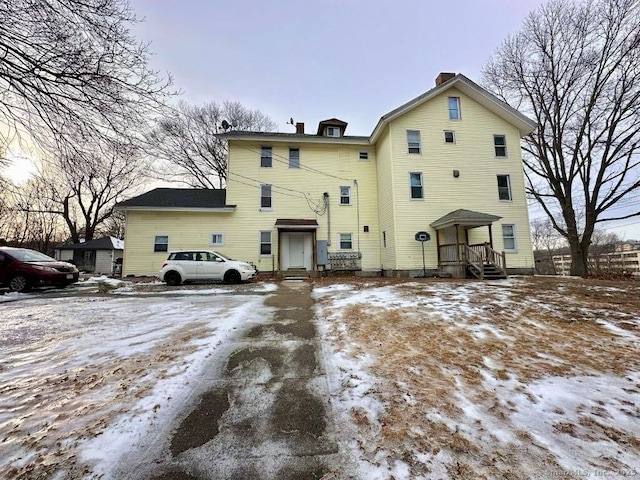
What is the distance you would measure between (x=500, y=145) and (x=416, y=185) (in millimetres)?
5619

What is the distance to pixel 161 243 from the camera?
583 inches

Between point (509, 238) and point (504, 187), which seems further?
point (504, 187)

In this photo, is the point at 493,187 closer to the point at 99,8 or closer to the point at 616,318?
the point at 616,318

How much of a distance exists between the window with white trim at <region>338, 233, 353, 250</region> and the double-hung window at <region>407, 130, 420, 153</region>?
571cm

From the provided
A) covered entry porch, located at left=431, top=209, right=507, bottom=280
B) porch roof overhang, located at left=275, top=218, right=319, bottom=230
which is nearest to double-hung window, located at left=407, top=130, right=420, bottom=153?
covered entry porch, located at left=431, top=209, right=507, bottom=280

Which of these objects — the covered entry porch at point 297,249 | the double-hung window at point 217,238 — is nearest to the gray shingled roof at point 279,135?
the covered entry porch at point 297,249

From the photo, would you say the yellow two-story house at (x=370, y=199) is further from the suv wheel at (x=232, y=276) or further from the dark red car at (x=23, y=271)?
the dark red car at (x=23, y=271)

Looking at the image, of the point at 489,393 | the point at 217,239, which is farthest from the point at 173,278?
the point at 489,393

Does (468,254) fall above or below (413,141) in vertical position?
below

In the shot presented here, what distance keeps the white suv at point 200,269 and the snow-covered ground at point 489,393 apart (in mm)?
7062

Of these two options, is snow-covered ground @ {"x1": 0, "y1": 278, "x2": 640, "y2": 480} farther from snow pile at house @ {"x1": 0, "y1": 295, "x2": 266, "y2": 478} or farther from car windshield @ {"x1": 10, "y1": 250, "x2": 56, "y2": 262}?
car windshield @ {"x1": 10, "y1": 250, "x2": 56, "y2": 262}

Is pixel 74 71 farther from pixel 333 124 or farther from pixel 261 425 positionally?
pixel 333 124

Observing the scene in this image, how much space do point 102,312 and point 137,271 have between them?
9948 mm

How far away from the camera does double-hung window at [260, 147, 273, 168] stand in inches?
631
